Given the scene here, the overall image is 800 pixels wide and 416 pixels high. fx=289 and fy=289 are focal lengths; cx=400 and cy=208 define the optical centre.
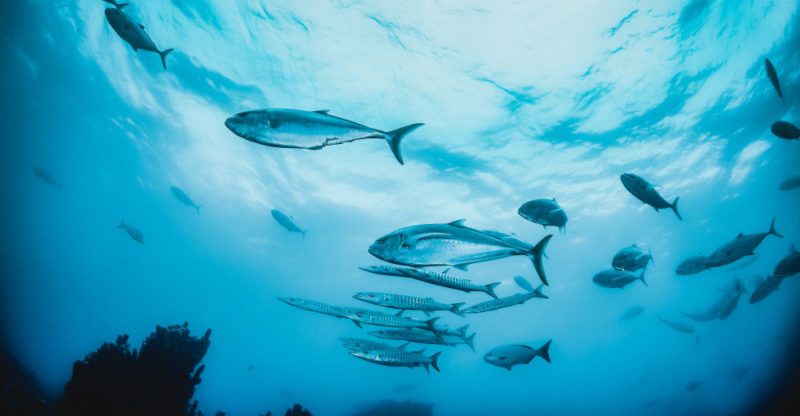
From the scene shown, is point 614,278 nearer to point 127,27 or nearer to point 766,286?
point 766,286

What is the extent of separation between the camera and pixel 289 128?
219cm

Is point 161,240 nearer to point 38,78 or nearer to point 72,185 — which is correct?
point 72,185

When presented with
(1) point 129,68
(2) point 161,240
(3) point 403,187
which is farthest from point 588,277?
(2) point 161,240

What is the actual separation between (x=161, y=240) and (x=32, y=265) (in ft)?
99.5

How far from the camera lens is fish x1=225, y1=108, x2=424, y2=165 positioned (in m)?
2.17

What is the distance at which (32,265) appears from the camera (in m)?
47.7

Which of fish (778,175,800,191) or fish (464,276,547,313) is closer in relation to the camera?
fish (464,276,547,313)

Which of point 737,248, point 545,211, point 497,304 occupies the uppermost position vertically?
point 737,248

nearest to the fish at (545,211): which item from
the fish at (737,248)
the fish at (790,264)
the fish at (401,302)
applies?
the fish at (401,302)

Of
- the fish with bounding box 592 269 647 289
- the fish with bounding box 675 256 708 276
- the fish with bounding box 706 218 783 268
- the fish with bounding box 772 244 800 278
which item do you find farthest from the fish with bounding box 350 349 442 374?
the fish with bounding box 772 244 800 278

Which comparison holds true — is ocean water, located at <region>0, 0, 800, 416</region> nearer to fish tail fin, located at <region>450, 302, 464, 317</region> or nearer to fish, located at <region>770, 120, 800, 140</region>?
fish, located at <region>770, 120, 800, 140</region>

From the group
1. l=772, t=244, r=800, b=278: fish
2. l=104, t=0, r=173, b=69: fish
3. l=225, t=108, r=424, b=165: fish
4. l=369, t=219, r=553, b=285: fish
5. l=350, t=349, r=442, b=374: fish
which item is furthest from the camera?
l=772, t=244, r=800, b=278: fish

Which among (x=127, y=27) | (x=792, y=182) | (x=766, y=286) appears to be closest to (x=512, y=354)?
(x=127, y=27)

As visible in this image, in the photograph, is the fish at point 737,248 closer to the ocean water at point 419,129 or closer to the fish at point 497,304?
the ocean water at point 419,129
